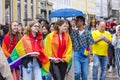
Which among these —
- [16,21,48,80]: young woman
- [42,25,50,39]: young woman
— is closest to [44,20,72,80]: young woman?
[16,21,48,80]: young woman

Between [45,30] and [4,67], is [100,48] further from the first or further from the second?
[4,67]

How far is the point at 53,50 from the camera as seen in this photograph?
9.61 m

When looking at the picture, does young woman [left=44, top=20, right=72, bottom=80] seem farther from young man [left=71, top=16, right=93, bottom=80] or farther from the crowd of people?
young man [left=71, top=16, right=93, bottom=80]

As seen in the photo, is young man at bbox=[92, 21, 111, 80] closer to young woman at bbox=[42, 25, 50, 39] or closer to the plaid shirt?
the plaid shirt

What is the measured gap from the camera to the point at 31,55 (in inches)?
348

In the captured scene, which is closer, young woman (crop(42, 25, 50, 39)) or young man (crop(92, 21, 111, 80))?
young woman (crop(42, 25, 50, 39))

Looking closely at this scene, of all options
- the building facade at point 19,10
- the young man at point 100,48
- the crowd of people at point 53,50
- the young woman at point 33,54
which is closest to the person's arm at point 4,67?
the crowd of people at point 53,50

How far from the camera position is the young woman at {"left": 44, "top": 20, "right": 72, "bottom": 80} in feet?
31.5

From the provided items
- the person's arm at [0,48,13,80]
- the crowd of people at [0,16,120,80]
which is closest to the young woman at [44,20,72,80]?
the crowd of people at [0,16,120,80]

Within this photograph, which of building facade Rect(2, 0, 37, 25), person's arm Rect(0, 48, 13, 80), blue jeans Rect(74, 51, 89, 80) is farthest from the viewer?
building facade Rect(2, 0, 37, 25)

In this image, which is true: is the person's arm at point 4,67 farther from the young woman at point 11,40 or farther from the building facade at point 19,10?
the building facade at point 19,10

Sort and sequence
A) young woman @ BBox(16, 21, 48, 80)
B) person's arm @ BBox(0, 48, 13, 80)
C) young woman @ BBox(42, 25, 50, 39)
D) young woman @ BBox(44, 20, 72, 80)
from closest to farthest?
person's arm @ BBox(0, 48, 13, 80) < young woman @ BBox(16, 21, 48, 80) < young woman @ BBox(44, 20, 72, 80) < young woman @ BBox(42, 25, 50, 39)

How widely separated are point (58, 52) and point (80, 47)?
1164 millimetres

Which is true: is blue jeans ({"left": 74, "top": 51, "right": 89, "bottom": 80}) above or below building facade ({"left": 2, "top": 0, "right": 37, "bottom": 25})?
below
